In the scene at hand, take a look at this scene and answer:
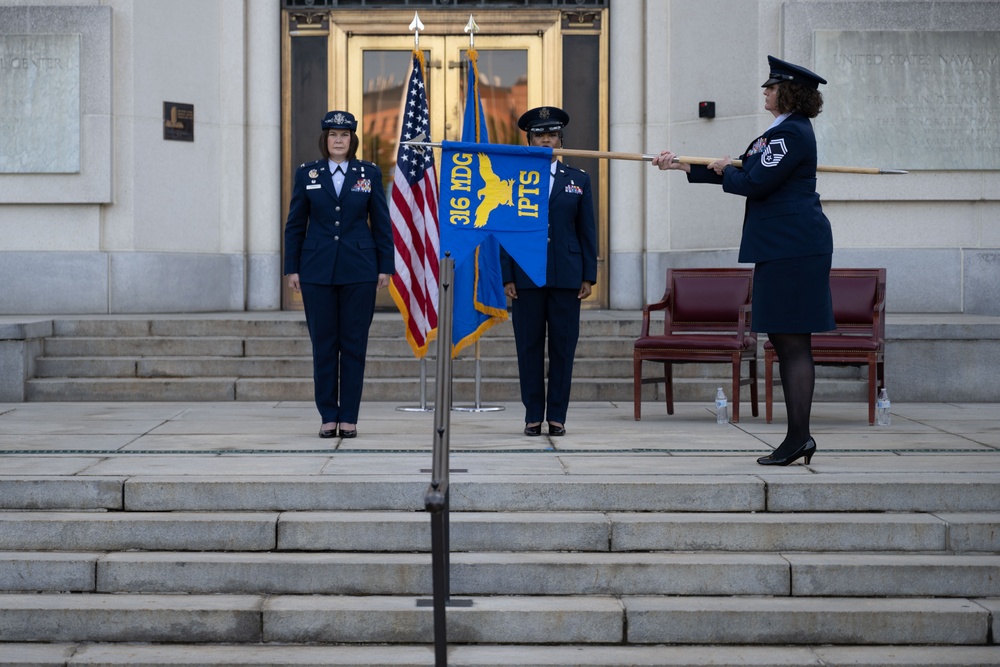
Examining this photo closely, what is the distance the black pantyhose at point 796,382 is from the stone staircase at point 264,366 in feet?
11.2

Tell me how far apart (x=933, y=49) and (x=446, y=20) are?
16.4 feet

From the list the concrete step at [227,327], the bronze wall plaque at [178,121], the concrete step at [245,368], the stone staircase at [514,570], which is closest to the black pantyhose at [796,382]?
the stone staircase at [514,570]

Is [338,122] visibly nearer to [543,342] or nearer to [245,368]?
[543,342]

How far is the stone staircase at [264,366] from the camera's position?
1044 centimetres

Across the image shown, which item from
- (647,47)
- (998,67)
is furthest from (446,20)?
(998,67)

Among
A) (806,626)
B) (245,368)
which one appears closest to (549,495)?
(806,626)

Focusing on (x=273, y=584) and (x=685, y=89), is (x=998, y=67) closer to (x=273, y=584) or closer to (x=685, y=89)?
(x=685, y=89)

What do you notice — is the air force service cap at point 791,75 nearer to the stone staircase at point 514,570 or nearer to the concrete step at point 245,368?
the stone staircase at point 514,570

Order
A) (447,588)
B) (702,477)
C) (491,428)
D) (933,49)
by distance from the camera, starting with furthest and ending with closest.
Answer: (933,49) → (491,428) → (702,477) → (447,588)

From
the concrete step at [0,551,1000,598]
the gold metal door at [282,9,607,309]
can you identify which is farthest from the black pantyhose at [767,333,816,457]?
the gold metal door at [282,9,607,309]

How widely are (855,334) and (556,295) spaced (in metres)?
2.67

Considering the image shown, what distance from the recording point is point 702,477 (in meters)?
6.44

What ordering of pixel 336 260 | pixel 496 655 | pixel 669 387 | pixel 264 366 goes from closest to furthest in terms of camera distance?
pixel 496 655 → pixel 336 260 → pixel 669 387 → pixel 264 366

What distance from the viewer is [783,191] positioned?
6902mm
